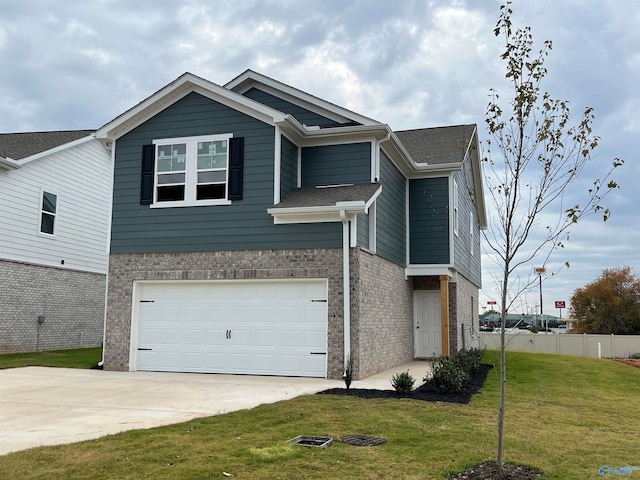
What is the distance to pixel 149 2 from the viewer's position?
12.7m

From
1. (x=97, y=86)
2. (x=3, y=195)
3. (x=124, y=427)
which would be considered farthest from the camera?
(x=97, y=86)

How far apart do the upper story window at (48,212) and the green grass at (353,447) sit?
13.6 meters

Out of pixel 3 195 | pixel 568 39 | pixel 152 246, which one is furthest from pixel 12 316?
pixel 568 39

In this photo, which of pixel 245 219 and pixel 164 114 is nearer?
pixel 245 219

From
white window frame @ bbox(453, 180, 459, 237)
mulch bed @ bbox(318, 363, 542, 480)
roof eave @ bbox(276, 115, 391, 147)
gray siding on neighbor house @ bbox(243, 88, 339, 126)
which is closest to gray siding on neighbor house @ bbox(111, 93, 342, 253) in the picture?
roof eave @ bbox(276, 115, 391, 147)

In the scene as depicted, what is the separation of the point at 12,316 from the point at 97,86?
7733 mm

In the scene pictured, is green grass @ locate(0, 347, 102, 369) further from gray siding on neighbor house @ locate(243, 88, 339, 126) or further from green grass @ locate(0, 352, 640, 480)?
green grass @ locate(0, 352, 640, 480)

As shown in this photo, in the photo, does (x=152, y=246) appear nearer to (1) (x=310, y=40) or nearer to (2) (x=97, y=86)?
(1) (x=310, y=40)

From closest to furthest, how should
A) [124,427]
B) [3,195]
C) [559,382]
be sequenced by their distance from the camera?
1. [124,427]
2. [559,382]
3. [3,195]

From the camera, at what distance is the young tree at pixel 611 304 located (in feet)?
158

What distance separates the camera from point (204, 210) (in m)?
13.5

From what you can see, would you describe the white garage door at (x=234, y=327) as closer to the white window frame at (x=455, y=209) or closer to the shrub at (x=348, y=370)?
the shrub at (x=348, y=370)

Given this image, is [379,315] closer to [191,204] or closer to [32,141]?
[191,204]

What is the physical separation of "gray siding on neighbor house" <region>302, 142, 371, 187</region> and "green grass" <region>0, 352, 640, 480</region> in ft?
19.3
